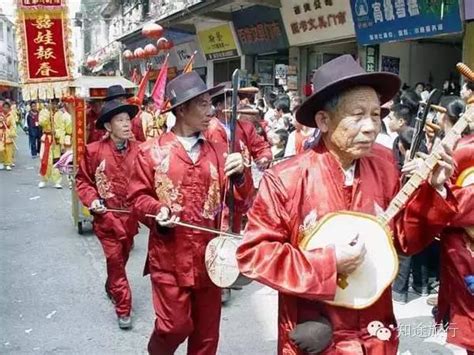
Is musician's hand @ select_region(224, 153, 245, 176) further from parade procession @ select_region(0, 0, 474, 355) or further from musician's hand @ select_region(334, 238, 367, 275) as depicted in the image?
musician's hand @ select_region(334, 238, 367, 275)

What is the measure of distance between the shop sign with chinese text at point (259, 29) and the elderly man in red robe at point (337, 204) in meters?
12.1

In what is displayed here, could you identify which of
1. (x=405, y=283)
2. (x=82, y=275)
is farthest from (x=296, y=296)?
(x=82, y=275)

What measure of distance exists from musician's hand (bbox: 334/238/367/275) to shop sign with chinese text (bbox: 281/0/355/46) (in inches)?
389

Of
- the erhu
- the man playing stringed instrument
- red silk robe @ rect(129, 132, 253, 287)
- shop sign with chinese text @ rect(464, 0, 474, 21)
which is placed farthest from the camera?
shop sign with chinese text @ rect(464, 0, 474, 21)

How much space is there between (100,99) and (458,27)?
16.6ft

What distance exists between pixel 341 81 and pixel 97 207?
3395 millimetres

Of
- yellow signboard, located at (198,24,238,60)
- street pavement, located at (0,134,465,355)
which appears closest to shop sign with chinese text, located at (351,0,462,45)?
street pavement, located at (0,134,465,355)

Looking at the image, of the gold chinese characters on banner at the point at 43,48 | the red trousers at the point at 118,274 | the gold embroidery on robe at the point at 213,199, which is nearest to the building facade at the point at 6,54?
the gold chinese characters on banner at the point at 43,48

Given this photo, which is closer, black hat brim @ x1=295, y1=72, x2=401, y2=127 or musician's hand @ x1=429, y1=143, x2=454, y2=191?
musician's hand @ x1=429, y1=143, x2=454, y2=191

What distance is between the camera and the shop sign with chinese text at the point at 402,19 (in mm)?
9336

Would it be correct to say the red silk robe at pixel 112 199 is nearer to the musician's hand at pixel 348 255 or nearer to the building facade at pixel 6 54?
the musician's hand at pixel 348 255

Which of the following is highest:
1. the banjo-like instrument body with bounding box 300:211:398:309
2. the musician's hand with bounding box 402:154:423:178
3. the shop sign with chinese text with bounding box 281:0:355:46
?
the shop sign with chinese text with bounding box 281:0:355:46

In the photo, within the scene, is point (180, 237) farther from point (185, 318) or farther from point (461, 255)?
point (461, 255)

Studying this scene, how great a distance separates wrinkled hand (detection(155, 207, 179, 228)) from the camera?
3.70 m
